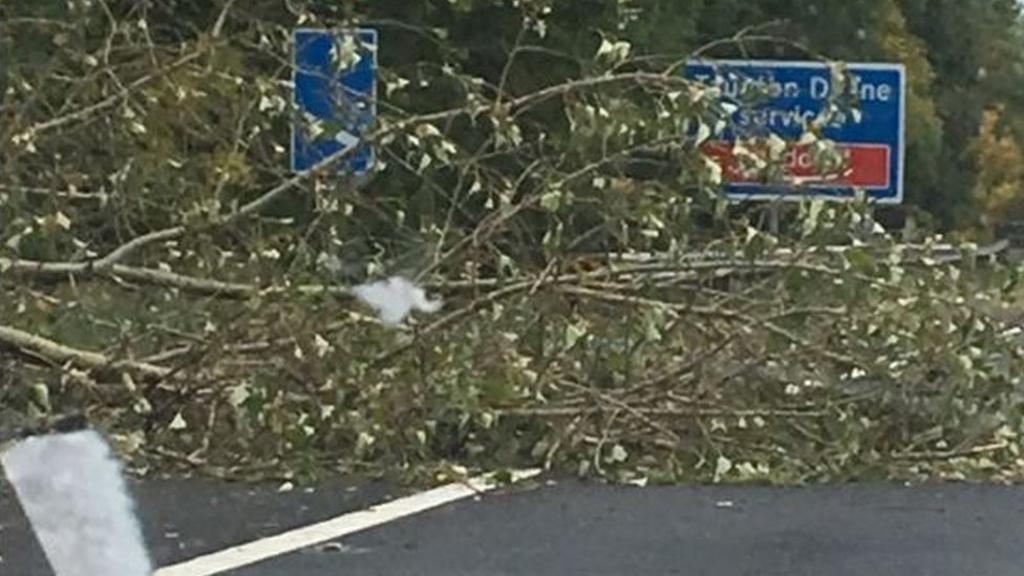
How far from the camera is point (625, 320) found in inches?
367

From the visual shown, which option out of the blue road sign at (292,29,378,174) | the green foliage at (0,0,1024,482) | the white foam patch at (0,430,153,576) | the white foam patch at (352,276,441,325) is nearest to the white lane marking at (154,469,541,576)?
the white foam patch at (0,430,153,576)

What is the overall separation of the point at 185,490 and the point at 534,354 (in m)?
1.49

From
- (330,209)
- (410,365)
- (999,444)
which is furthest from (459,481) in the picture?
(999,444)

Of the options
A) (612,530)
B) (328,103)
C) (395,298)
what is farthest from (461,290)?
(612,530)

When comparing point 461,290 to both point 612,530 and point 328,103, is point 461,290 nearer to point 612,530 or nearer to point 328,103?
point 328,103

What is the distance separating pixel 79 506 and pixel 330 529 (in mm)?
820

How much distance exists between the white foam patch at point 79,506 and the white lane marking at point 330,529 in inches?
6.9

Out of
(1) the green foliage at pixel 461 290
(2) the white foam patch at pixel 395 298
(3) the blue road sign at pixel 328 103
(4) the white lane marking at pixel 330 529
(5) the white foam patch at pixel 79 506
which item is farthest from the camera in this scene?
(3) the blue road sign at pixel 328 103

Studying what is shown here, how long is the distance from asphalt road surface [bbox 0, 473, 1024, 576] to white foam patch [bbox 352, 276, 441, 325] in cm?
83

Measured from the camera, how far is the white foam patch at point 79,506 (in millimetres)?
7004

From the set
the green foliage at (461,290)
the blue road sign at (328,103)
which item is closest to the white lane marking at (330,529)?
the green foliage at (461,290)

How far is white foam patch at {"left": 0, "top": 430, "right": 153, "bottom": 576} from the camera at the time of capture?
7004 millimetres

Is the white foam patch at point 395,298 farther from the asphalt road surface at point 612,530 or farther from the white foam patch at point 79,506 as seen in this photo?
the white foam patch at point 79,506

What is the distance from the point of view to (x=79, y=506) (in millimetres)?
7426
